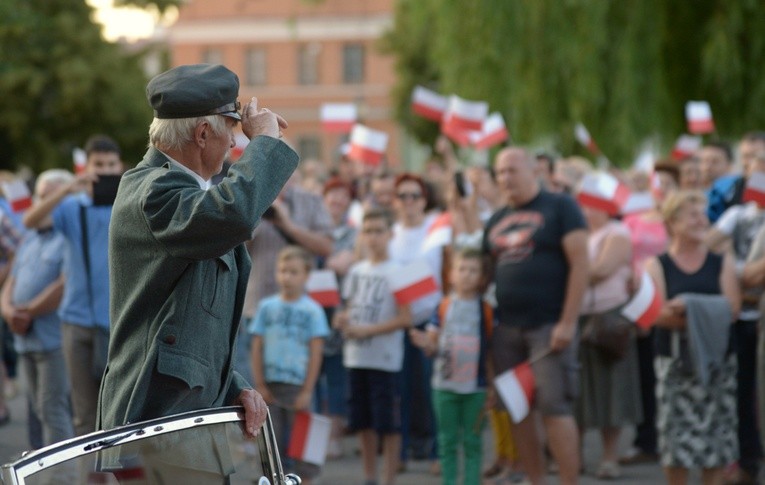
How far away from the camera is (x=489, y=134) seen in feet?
45.8

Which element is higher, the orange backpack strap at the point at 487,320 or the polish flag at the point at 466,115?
the polish flag at the point at 466,115

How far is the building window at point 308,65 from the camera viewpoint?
247 feet

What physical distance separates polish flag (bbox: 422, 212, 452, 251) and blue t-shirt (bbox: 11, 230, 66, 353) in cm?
261

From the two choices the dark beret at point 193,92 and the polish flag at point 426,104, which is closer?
the dark beret at point 193,92

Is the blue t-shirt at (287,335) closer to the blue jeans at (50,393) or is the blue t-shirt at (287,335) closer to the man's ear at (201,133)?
the blue jeans at (50,393)

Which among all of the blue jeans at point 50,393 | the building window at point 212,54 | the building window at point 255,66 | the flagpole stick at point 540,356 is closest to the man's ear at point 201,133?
the flagpole stick at point 540,356

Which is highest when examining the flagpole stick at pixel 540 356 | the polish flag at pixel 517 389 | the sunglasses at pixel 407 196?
the sunglasses at pixel 407 196

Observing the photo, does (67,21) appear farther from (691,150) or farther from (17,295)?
(17,295)

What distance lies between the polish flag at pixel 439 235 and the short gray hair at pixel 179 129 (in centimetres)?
642

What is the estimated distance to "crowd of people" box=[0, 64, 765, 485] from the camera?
817 cm

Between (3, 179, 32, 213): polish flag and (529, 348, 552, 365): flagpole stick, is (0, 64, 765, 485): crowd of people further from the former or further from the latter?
(3, 179, 32, 213): polish flag

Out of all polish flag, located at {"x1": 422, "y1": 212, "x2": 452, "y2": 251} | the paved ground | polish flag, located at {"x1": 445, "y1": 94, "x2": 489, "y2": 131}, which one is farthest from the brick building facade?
polish flag, located at {"x1": 422, "y1": 212, "x2": 452, "y2": 251}

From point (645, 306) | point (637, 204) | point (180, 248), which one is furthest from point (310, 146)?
point (180, 248)

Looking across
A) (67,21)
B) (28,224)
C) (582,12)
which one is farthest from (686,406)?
(67,21)
